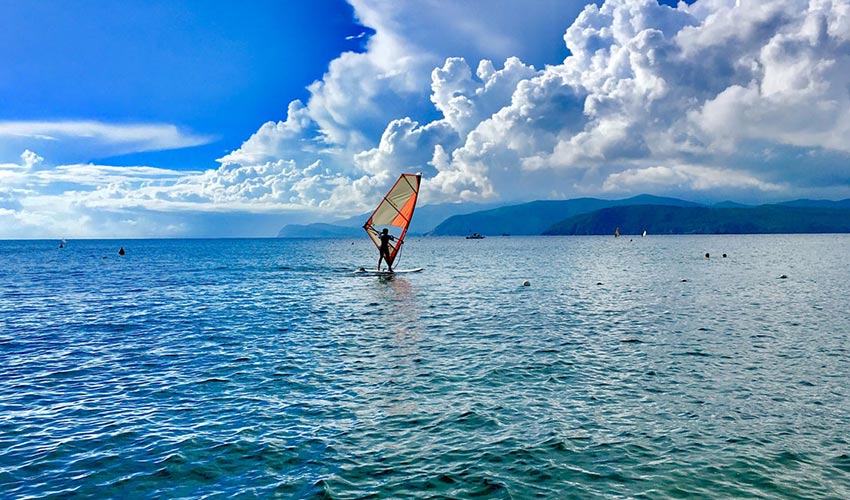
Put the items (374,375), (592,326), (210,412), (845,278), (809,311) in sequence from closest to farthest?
(210,412), (374,375), (592,326), (809,311), (845,278)

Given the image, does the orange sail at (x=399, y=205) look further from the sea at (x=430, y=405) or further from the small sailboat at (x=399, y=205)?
the sea at (x=430, y=405)

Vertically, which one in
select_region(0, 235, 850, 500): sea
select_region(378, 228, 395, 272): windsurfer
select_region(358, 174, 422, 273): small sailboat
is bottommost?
select_region(0, 235, 850, 500): sea

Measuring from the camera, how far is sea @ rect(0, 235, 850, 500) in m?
11.9

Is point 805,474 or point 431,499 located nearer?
point 431,499

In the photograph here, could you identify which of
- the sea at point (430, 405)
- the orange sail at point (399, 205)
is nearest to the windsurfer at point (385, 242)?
the orange sail at point (399, 205)

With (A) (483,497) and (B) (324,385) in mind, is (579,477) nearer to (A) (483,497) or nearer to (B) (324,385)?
(A) (483,497)

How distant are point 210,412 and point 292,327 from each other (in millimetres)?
16565

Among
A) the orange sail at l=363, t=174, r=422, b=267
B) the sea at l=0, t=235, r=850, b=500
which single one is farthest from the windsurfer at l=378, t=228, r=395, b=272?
the sea at l=0, t=235, r=850, b=500

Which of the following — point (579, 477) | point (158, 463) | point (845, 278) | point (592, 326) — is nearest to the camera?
point (579, 477)

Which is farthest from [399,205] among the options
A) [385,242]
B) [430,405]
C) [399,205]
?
[430,405]

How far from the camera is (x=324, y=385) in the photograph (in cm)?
1953

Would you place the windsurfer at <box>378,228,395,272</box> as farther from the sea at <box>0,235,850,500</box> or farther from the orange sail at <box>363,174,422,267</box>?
the sea at <box>0,235,850,500</box>

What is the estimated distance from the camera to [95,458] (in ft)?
43.2

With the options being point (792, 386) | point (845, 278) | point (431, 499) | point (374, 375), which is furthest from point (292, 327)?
point (845, 278)
